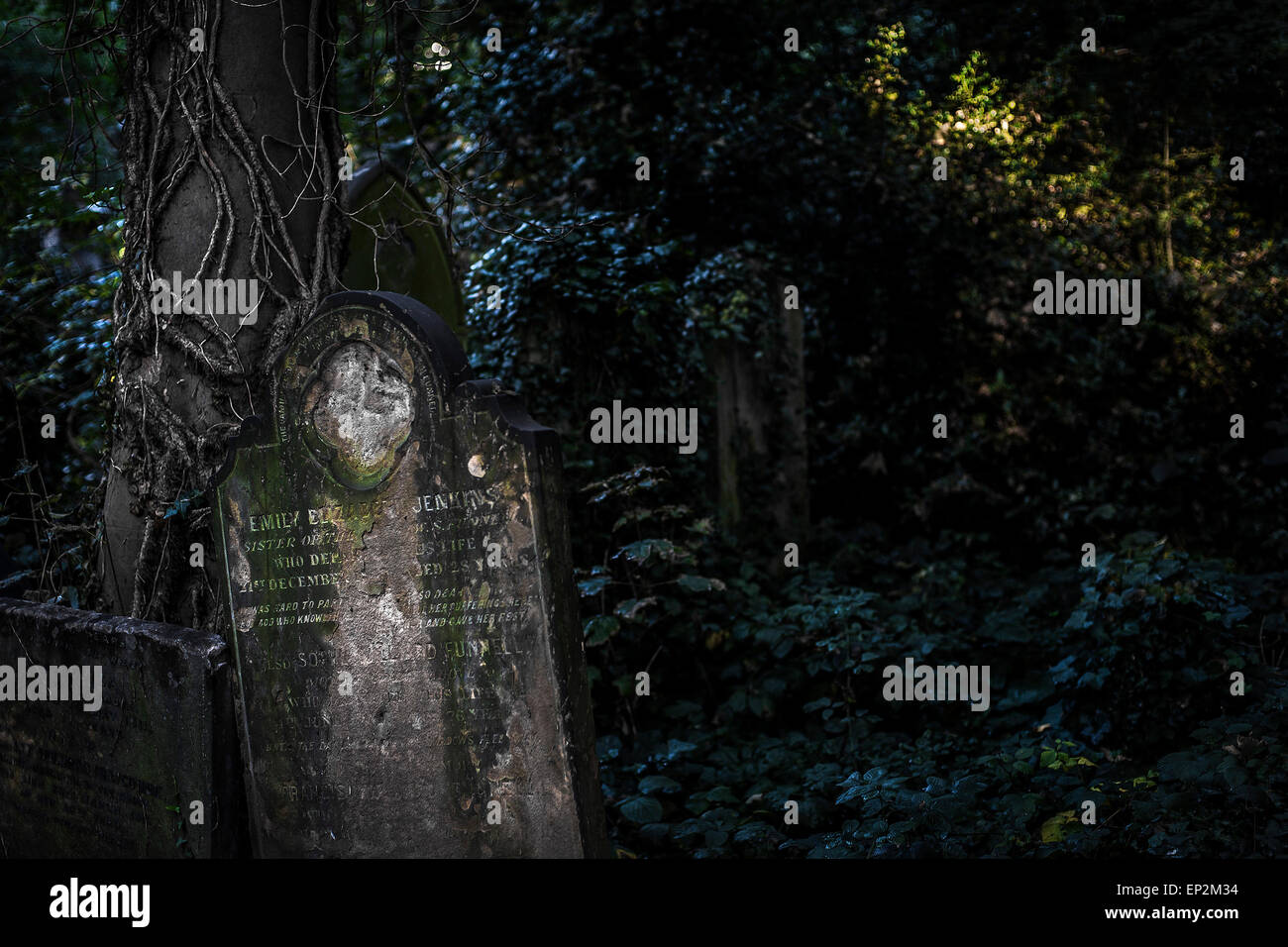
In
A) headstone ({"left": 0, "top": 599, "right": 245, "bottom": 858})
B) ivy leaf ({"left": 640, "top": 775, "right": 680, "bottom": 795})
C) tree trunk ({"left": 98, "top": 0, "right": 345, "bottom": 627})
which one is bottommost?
ivy leaf ({"left": 640, "top": 775, "right": 680, "bottom": 795})

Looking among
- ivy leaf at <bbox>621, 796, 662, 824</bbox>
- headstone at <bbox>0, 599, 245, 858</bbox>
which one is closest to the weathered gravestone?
headstone at <bbox>0, 599, 245, 858</bbox>

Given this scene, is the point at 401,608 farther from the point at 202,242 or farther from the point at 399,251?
the point at 399,251

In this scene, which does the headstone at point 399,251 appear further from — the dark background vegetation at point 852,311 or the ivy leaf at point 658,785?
the ivy leaf at point 658,785

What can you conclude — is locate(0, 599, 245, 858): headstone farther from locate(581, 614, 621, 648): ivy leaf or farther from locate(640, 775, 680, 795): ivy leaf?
locate(581, 614, 621, 648): ivy leaf

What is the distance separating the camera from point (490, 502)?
331 cm

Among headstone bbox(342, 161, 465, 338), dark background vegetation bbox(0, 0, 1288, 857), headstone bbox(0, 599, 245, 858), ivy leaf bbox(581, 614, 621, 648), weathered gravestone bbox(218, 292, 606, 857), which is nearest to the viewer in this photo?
weathered gravestone bbox(218, 292, 606, 857)

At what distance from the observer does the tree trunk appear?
4.07 m

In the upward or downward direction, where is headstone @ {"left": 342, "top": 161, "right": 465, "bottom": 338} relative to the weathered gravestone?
upward

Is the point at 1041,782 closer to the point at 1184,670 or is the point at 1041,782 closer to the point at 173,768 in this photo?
the point at 1184,670

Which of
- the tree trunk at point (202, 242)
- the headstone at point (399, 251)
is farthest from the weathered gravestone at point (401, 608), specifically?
the headstone at point (399, 251)

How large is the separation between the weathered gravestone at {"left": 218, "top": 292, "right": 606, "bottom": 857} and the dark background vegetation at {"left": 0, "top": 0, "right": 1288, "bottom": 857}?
178cm

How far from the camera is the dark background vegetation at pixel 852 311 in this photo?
18.8ft

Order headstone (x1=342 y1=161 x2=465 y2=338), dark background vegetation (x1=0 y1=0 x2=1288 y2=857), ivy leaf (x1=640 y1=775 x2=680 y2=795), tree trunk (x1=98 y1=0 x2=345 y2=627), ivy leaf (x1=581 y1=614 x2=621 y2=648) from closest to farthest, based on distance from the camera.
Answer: tree trunk (x1=98 y1=0 x2=345 y2=627)
ivy leaf (x1=640 y1=775 x2=680 y2=795)
ivy leaf (x1=581 y1=614 x2=621 y2=648)
dark background vegetation (x1=0 y1=0 x2=1288 y2=857)
headstone (x1=342 y1=161 x2=465 y2=338)
